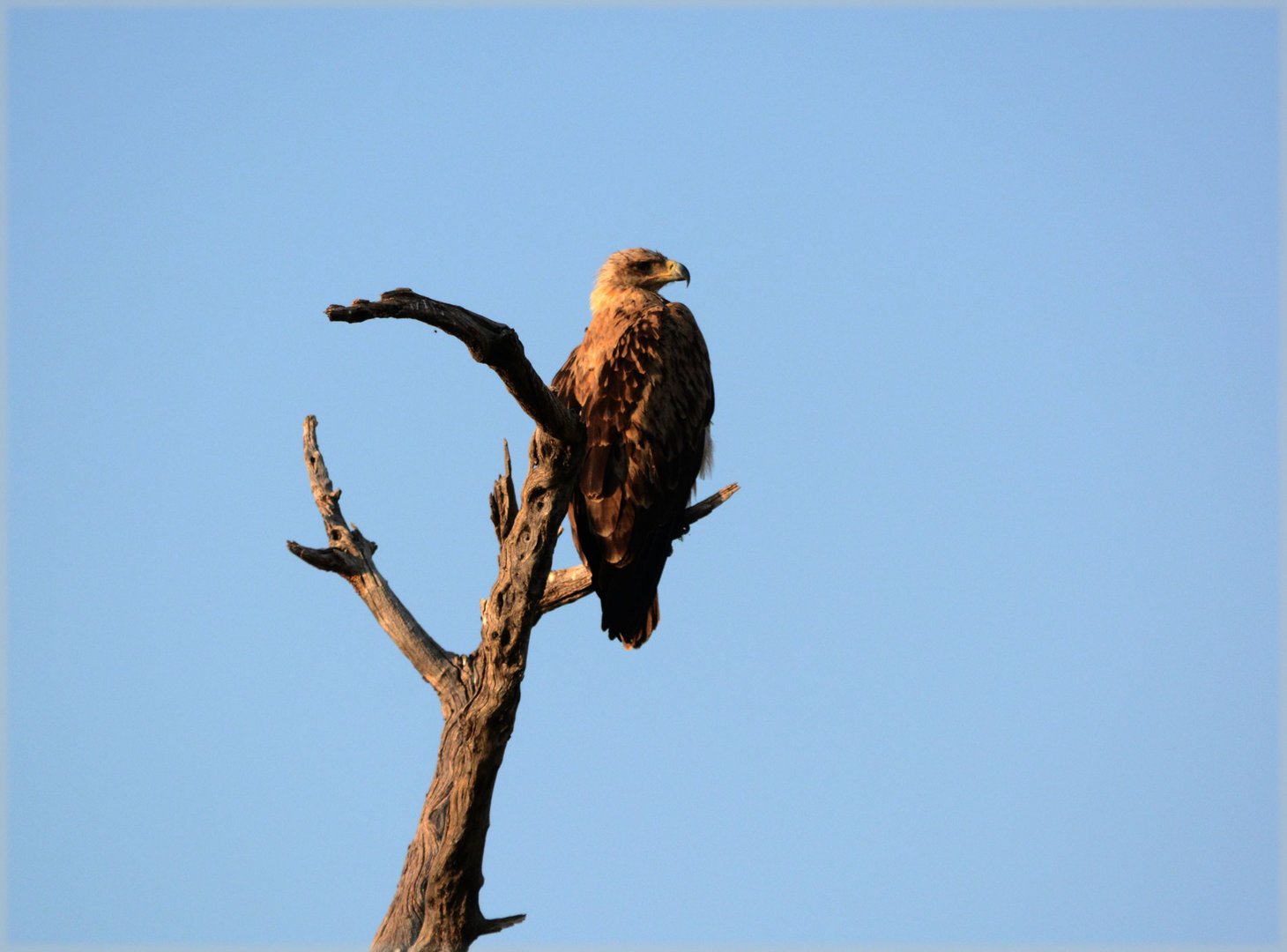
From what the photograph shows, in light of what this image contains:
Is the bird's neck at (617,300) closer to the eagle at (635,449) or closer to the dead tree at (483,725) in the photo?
the eagle at (635,449)

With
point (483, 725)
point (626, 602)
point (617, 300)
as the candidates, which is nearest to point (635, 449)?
point (626, 602)

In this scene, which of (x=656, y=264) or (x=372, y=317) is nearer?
(x=372, y=317)

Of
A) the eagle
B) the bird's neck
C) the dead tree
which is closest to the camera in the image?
the dead tree

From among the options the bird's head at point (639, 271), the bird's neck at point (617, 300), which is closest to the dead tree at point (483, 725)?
the bird's neck at point (617, 300)

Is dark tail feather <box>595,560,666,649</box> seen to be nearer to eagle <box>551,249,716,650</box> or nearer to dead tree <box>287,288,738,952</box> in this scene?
eagle <box>551,249,716,650</box>

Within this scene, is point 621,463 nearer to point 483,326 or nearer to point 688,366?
point 688,366

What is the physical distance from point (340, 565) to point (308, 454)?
676 mm

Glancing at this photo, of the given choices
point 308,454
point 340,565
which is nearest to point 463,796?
point 340,565

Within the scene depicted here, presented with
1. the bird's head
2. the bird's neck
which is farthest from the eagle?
the bird's head

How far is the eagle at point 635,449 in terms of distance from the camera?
7.92 metres

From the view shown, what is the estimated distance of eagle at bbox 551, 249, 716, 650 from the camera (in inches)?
312

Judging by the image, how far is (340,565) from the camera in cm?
713

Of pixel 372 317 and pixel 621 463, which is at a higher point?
pixel 621 463

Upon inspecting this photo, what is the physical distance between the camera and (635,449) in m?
8.01
